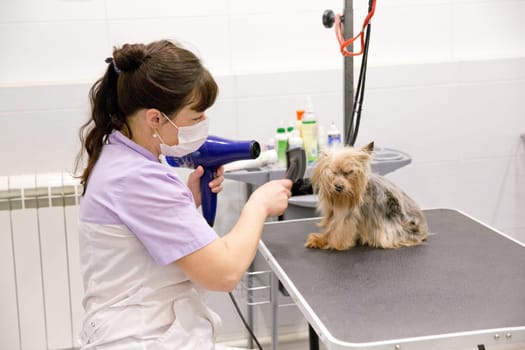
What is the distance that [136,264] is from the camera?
146 centimetres

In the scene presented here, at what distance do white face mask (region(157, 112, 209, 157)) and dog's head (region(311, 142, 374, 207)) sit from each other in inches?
15.0

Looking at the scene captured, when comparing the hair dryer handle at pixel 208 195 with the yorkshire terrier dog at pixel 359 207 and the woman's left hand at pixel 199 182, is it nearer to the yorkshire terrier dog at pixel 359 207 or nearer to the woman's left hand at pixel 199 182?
the woman's left hand at pixel 199 182

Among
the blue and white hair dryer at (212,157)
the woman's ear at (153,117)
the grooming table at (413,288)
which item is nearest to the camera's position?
the grooming table at (413,288)

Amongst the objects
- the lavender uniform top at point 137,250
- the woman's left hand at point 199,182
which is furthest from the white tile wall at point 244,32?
the lavender uniform top at point 137,250

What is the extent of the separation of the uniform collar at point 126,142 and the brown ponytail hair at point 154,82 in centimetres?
2

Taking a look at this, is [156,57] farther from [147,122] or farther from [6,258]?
[6,258]

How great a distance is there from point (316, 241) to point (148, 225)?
635 millimetres

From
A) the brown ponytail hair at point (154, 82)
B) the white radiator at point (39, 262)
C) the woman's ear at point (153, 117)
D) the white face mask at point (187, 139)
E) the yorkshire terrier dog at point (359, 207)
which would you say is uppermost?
the brown ponytail hair at point (154, 82)

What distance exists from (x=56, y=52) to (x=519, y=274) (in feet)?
5.66

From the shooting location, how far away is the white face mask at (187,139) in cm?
155

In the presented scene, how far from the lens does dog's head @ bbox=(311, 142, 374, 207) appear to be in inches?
71.6

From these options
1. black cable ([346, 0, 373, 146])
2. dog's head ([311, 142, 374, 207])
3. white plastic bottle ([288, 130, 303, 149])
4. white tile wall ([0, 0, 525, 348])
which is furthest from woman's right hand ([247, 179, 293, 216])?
white tile wall ([0, 0, 525, 348])

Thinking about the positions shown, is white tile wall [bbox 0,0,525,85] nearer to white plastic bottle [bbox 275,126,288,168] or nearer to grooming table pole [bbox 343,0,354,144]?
white plastic bottle [bbox 275,126,288,168]

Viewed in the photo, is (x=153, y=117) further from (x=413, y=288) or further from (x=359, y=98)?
(x=359, y=98)
